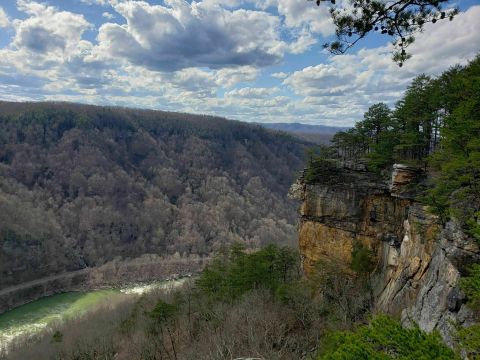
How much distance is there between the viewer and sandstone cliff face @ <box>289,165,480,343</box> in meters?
15.2

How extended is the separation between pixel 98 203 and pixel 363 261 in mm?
140077

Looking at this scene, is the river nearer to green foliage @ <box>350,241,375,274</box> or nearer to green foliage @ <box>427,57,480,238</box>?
green foliage @ <box>350,241,375,274</box>

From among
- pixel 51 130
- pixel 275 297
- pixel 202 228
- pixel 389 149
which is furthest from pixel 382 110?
pixel 51 130

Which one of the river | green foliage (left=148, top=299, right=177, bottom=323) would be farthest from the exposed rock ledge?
green foliage (left=148, top=299, right=177, bottom=323)

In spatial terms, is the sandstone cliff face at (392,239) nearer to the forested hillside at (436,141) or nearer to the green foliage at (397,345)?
the forested hillside at (436,141)

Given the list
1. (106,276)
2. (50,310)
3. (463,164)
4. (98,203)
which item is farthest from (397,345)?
(98,203)

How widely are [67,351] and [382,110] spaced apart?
134ft

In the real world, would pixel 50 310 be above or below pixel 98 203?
below

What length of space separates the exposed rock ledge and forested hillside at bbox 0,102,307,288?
5.75m

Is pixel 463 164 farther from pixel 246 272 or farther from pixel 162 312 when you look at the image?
pixel 162 312

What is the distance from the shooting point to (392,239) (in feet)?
94.2

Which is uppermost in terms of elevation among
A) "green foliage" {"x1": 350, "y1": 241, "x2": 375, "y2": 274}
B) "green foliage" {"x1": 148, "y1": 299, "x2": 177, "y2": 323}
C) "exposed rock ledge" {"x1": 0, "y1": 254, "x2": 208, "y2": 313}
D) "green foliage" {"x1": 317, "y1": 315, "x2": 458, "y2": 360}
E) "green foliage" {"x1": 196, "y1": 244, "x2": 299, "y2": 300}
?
"green foliage" {"x1": 317, "y1": 315, "x2": 458, "y2": 360}

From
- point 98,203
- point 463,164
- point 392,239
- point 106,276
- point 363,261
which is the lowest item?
point 106,276

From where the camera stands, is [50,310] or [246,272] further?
[50,310]
